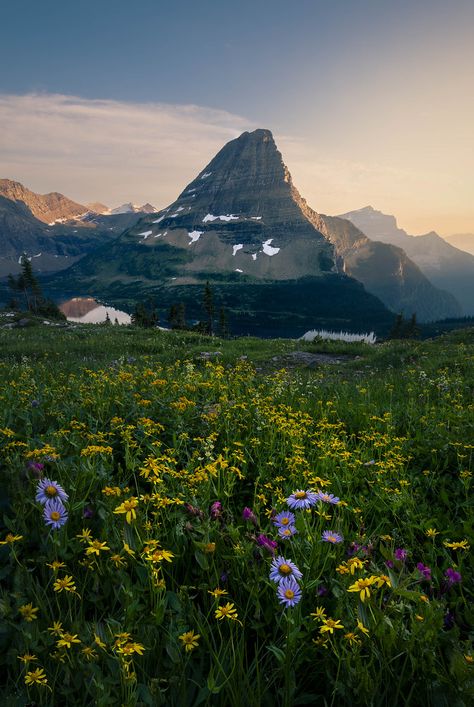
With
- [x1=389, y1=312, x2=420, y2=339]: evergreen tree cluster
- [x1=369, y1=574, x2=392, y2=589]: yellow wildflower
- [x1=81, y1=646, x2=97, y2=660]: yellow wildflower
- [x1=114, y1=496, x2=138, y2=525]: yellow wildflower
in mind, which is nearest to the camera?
[x1=81, y1=646, x2=97, y2=660]: yellow wildflower

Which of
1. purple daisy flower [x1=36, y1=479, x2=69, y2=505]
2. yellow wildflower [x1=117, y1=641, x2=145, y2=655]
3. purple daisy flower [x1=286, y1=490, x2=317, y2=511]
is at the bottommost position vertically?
yellow wildflower [x1=117, y1=641, x2=145, y2=655]

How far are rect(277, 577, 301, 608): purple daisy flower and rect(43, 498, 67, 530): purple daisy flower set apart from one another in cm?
135

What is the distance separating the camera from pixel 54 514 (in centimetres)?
240

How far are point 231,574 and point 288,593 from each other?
2.67ft

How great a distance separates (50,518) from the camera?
238cm

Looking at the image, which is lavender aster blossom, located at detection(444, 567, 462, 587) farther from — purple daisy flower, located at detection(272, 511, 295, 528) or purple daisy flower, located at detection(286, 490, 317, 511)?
purple daisy flower, located at detection(272, 511, 295, 528)

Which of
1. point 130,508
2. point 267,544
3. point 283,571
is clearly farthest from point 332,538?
point 130,508

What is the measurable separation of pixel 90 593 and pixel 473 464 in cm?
450

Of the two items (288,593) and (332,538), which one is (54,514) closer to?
(288,593)

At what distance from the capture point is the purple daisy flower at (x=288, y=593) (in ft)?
6.44

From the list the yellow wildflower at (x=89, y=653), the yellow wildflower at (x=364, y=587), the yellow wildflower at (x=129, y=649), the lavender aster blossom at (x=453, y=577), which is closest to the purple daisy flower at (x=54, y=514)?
the yellow wildflower at (x=89, y=653)

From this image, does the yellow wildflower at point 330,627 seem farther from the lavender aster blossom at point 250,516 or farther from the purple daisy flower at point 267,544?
the lavender aster blossom at point 250,516

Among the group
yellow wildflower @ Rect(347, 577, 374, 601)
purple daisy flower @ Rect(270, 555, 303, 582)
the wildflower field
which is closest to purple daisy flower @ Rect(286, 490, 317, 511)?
the wildflower field

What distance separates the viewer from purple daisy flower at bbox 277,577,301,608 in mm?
1964
